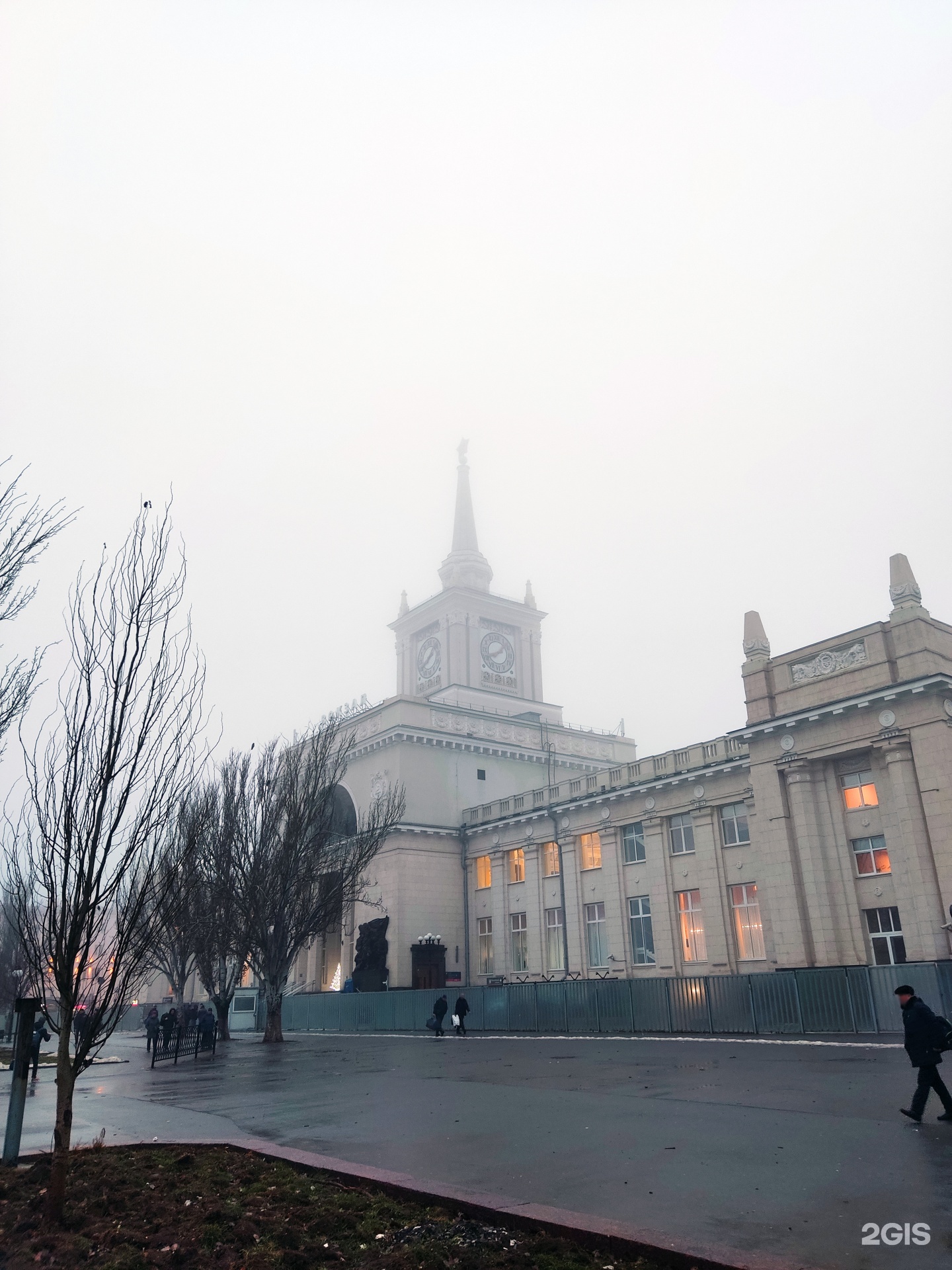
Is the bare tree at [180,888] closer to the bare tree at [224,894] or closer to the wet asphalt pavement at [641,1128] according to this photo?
the bare tree at [224,894]

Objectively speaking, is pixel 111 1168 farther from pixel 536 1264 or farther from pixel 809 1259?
pixel 809 1259

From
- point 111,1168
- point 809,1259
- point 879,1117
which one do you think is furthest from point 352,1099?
point 809,1259

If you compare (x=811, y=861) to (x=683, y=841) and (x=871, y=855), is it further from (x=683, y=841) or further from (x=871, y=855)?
(x=683, y=841)

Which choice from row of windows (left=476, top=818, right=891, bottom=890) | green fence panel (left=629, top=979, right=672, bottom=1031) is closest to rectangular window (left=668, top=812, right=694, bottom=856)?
row of windows (left=476, top=818, right=891, bottom=890)

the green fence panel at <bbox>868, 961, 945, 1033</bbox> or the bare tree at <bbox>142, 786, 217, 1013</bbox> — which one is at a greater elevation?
the bare tree at <bbox>142, 786, 217, 1013</bbox>

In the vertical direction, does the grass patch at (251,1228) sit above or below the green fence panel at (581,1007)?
below

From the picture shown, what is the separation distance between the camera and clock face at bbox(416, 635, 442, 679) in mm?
66688

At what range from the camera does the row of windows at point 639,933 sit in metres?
34.4

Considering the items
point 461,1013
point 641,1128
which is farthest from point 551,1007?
point 641,1128

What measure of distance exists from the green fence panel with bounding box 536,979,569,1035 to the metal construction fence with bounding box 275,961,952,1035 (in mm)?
22

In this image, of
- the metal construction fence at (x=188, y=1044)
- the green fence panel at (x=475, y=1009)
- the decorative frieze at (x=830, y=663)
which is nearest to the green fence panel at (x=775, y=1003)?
the decorative frieze at (x=830, y=663)

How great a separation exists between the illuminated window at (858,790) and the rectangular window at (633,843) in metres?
11.1

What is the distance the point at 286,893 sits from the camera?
3359 centimetres

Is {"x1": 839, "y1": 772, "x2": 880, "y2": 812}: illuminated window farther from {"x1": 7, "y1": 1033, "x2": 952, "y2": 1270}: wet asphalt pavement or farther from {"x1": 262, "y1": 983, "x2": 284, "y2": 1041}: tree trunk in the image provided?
{"x1": 262, "y1": 983, "x2": 284, "y2": 1041}: tree trunk
